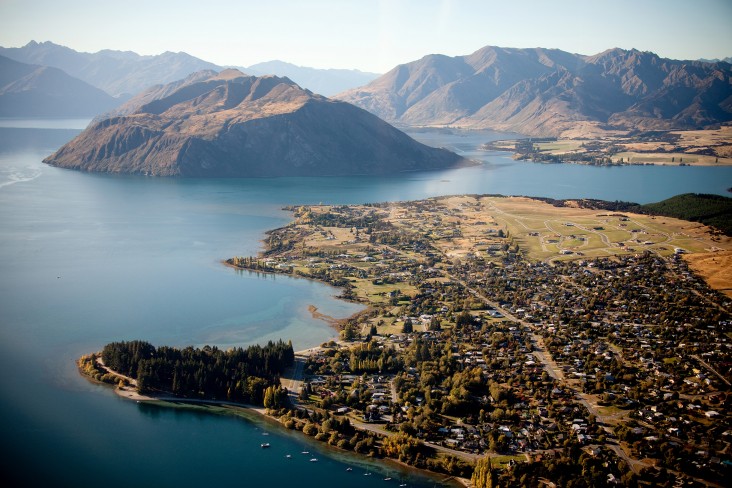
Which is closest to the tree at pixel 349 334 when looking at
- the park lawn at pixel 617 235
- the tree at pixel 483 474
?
the tree at pixel 483 474

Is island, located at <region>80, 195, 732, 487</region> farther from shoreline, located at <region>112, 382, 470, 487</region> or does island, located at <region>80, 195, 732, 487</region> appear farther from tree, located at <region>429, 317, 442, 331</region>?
shoreline, located at <region>112, 382, 470, 487</region>

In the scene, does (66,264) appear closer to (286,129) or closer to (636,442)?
(636,442)

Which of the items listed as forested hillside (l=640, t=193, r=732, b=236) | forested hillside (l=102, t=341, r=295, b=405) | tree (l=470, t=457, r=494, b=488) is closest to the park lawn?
forested hillside (l=640, t=193, r=732, b=236)

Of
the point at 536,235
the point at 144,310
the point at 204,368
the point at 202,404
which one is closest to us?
the point at 202,404

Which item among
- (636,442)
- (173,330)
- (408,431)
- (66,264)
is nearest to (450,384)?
(408,431)

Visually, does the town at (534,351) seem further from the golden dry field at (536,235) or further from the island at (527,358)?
the golden dry field at (536,235)

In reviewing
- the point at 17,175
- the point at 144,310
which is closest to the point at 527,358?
the point at 144,310

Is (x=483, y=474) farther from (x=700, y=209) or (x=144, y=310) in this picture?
(x=700, y=209)
